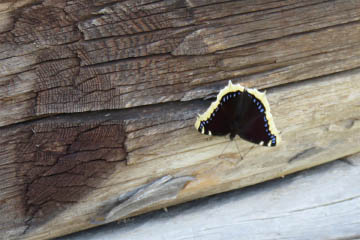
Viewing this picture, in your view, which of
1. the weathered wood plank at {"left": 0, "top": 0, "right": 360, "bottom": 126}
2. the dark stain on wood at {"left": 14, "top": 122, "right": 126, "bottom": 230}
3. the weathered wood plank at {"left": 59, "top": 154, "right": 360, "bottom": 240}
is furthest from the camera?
the weathered wood plank at {"left": 59, "top": 154, "right": 360, "bottom": 240}

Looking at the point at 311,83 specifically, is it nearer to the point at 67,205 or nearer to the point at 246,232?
the point at 246,232

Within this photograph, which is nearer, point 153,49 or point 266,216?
point 153,49

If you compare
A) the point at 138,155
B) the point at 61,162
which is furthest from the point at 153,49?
the point at 61,162

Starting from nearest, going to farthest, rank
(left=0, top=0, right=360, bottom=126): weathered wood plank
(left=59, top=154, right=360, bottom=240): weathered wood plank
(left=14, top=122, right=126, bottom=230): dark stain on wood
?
(left=0, top=0, right=360, bottom=126): weathered wood plank → (left=14, top=122, right=126, bottom=230): dark stain on wood → (left=59, top=154, right=360, bottom=240): weathered wood plank

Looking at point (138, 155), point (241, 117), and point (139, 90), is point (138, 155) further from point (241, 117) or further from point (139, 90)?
point (241, 117)

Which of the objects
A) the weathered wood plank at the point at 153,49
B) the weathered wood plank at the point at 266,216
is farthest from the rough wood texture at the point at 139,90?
the weathered wood plank at the point at 266,216

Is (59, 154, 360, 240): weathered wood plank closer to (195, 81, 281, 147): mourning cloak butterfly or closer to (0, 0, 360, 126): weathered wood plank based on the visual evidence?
(195, 81, 281, 147): mourning cloak butterfly

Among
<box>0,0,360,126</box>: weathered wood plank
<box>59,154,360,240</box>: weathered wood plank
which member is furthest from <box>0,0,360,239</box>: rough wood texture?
<box>59,154,360,240</box>: weathered wood plank
